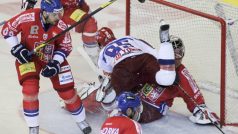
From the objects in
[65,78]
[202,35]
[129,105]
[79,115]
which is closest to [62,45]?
[65,78]

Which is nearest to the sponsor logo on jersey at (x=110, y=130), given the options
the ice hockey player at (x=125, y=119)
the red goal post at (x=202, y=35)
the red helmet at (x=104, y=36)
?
the ice hockey player at (x=125, y=119)

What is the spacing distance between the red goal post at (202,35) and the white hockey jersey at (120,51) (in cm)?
33

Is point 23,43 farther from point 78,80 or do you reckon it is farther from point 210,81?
point 210,81

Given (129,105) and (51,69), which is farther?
(51,69)

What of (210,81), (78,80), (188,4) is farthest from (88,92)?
(188,4)

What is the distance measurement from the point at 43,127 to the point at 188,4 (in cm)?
Result: 196

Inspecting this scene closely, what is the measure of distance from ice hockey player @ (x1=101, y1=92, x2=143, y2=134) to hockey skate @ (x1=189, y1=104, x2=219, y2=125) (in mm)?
874

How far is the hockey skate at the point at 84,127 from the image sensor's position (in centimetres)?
362

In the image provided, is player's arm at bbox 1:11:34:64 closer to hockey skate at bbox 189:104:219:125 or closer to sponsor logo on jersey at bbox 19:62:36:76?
sponsor logo on jersey at bbox 19:62:36:76

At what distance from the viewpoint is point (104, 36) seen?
14.6ft

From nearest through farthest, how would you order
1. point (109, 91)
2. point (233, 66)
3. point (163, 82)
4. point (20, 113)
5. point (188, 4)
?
point (163, 82) < point (109, 91) < point (20, 113) < point (233, 66) < point (188, 4)

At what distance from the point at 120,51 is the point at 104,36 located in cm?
66

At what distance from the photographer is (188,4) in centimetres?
514

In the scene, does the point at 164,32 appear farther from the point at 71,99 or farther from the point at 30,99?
the point at 30,99
